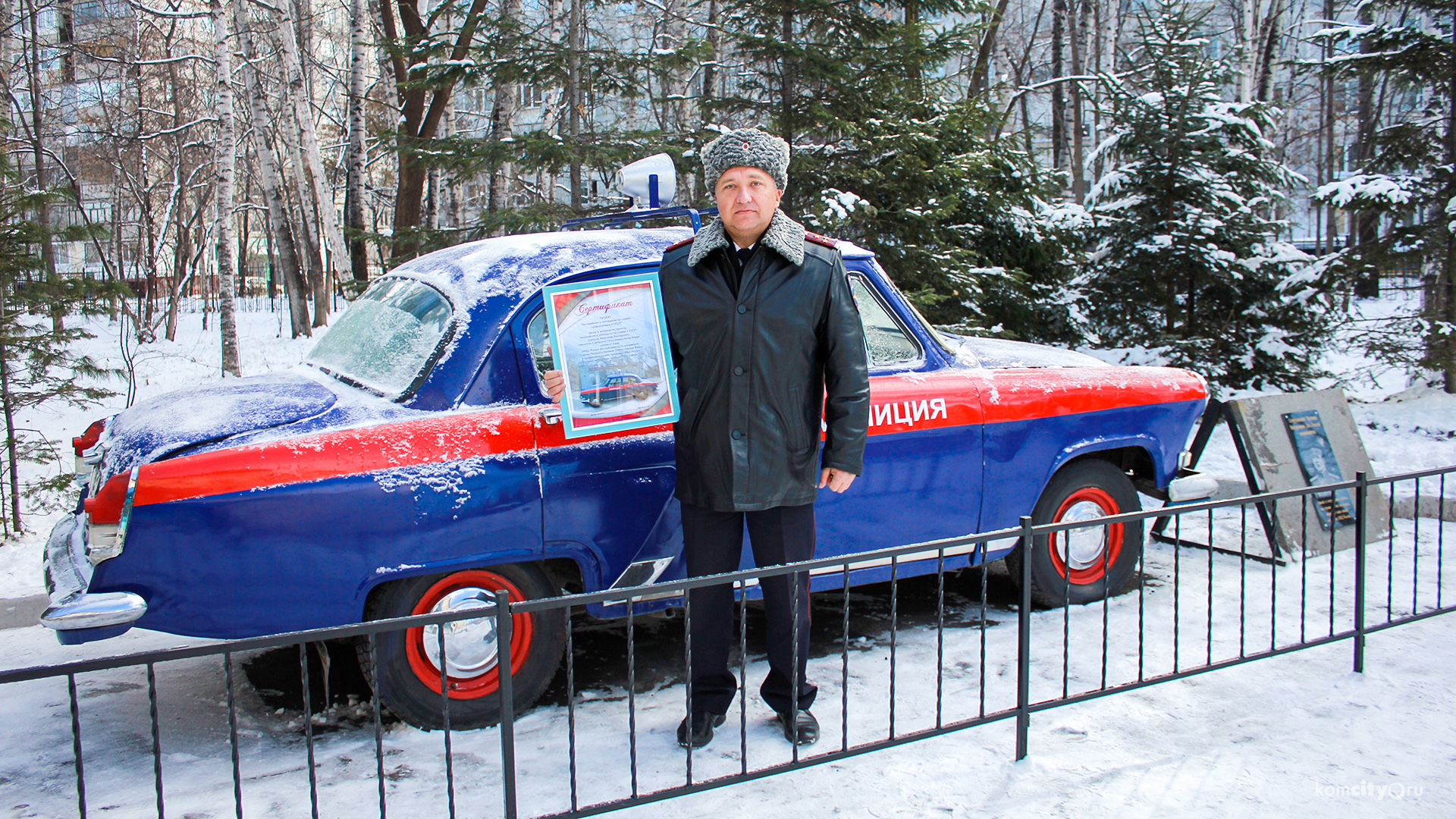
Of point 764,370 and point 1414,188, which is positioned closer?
point 764,370

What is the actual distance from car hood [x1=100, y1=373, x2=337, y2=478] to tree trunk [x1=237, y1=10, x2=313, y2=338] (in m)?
12.8

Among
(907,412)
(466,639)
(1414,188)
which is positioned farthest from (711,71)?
(466,639)

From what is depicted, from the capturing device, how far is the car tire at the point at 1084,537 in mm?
4766

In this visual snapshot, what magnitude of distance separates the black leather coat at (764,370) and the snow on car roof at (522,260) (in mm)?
611

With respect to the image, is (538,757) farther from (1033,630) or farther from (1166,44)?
(1166,44)

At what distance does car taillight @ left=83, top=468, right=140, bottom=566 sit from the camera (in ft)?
9.96

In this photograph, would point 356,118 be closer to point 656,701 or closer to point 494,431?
point 494,431

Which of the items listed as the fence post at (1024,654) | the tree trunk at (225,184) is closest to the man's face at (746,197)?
the fence post at (1024,654)

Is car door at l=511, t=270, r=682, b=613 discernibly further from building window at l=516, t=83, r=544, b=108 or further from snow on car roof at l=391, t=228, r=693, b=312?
building window at l=516, t=83, r=544, b=108

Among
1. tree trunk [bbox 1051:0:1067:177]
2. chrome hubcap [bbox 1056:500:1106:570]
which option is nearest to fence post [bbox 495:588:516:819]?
chrome hubcap [bbox 1056:500:1106:570]

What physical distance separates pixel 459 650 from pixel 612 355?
1190 mm

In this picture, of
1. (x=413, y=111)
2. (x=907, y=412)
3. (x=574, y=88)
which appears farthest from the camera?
(x=413, y=111)

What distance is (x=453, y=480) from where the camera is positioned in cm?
341

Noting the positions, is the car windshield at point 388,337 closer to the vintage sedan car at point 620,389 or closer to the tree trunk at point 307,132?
the vintage sedan car at point 620,389
